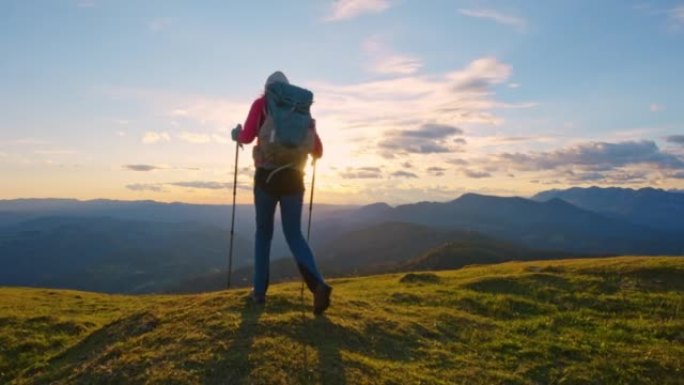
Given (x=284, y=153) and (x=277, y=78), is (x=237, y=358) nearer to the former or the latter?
(x=284, y=153)

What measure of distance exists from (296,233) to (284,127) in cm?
228

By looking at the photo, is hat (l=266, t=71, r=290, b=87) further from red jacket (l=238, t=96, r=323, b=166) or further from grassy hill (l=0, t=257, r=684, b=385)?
grassy hill (l=0, t=257, r=684, b=385)

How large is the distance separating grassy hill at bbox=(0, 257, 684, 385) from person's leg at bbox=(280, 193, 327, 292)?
46.8 inches

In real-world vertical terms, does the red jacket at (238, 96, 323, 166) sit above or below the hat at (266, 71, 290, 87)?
below

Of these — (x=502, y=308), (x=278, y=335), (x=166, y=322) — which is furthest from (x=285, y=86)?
(x=502, y=308)

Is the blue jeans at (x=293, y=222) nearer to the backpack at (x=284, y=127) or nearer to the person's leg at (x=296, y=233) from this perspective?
the person's leg at (x=296, y=233)

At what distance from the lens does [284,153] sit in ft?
39.6

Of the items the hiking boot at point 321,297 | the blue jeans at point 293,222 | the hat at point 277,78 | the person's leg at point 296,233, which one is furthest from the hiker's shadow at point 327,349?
the hat at point 277,78

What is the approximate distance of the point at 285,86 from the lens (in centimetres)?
1206

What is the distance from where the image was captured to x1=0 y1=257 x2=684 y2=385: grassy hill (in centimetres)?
1020

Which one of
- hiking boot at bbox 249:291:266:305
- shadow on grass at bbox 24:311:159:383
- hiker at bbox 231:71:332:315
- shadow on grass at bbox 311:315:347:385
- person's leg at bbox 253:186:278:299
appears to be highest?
hiker at bbox 231:71:332:315

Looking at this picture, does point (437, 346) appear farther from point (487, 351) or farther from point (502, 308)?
point (502, 308)

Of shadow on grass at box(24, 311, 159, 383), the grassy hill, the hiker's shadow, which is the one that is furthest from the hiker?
shadow on grass at box(24, 311, 159, 383)

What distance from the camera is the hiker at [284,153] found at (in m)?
12.0
